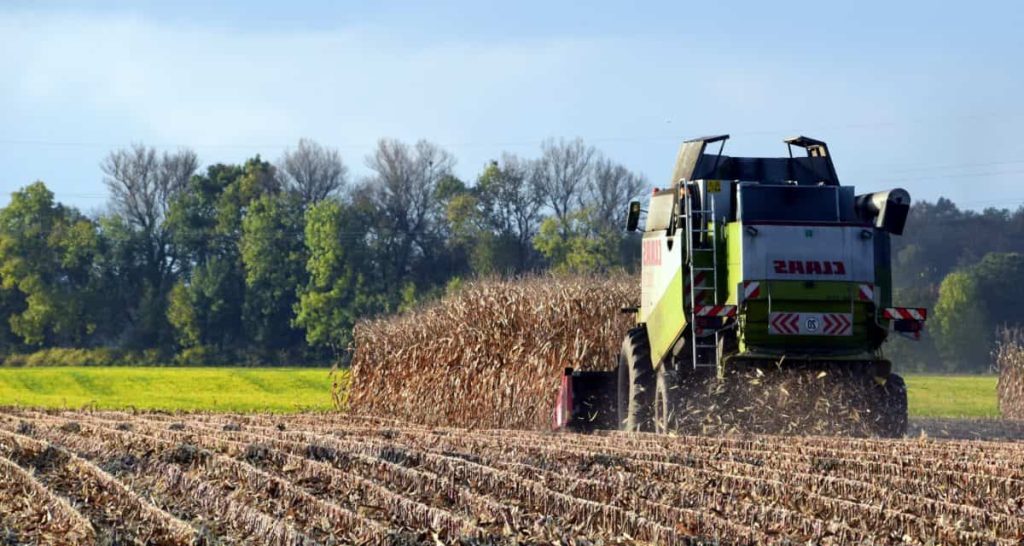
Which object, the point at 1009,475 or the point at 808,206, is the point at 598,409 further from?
the point at 1009,475

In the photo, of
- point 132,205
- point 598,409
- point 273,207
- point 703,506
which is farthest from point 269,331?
A: point 703,506

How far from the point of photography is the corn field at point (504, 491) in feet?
27.0

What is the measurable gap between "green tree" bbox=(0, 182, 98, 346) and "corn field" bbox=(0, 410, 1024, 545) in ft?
168

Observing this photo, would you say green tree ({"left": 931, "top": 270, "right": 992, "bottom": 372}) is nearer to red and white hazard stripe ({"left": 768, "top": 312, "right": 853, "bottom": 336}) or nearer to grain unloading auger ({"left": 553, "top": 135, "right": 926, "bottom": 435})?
grain unloading auger ({"left": 553, "top": 135, "right": 926, "bottom": 435})

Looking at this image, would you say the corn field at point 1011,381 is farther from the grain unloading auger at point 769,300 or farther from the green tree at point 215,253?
the green tree at point 215,253

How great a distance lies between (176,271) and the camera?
7175cm

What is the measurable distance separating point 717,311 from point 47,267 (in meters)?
55.3

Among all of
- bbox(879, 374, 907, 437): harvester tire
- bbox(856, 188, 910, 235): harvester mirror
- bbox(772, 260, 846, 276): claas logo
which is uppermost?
bbox(856, 188, 910, 235): harvester mirror

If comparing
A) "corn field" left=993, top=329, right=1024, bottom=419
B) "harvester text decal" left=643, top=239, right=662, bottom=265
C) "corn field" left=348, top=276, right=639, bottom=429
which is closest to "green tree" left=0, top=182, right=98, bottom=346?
"corn field" left=348, top=276, right=639, bottom=429

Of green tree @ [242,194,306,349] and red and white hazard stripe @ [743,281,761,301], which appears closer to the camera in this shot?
red and white hazard stripe @ [743,281,761,301]

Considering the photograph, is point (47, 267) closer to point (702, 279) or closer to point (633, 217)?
point (633, 217)

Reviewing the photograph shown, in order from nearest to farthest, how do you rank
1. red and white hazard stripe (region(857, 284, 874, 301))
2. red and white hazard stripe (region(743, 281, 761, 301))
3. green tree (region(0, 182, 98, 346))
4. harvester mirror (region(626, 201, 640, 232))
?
1. red and white hazard stripe (region(743, 281, 761, 301))
2. red and white hazard stripe (region(857, 284, 874, 301))
3. harvester mirror (region(626, 201, 640, 232))
4. green tree (region(0, 182, 98, 346))

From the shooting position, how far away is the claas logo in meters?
15.3

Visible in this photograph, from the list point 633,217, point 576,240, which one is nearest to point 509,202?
point 576,240
